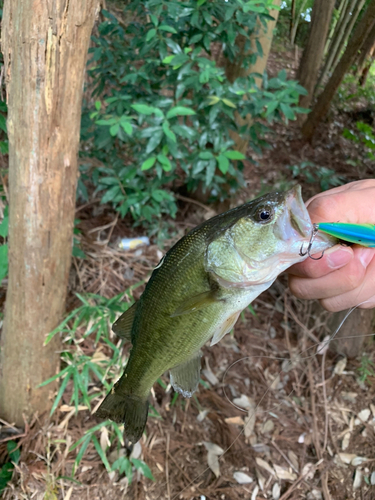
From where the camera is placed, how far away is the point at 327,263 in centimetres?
112

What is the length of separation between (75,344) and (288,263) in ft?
5.93

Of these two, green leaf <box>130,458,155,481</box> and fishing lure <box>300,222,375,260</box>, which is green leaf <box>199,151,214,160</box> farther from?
green leaf <box>130,458,155,481</box>

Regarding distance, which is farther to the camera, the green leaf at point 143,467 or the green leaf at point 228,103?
the green leaf at point 228,103

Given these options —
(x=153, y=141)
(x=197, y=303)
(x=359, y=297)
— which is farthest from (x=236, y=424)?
(x=153, y=141)

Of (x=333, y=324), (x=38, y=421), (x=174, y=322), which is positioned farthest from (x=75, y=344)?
(x=333, y=324)

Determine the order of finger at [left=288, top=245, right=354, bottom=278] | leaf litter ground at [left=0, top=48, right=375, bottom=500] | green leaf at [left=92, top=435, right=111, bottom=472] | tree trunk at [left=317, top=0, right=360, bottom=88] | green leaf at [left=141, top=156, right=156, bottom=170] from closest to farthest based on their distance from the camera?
finger at [left=288, top=245, right=354, bottom=278] → green leaf at [left=92, top=435, right=111, bottom=472] → leaf litter ground at [left=0, top=48, right=375, bottom=500] → green leaf at [left=141, top=156, right=156, bottom=170] → tree trunk at [left=317, top=0, right=360, bottom=88]

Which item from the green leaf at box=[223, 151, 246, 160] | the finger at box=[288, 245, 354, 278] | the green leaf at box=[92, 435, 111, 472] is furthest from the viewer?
the green leaf at box=[223, 151, 246, 160]

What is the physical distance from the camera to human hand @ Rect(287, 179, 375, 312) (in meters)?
1.14

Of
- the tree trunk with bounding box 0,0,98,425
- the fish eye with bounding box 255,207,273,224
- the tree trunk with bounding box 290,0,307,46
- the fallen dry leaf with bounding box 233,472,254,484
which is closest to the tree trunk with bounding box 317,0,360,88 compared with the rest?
the tree trunk with bounding box 290,0,307,46

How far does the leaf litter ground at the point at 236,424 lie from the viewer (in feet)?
7.04

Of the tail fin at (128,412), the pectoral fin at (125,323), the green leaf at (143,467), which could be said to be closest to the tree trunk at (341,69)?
the pectoral fin at (125,323)

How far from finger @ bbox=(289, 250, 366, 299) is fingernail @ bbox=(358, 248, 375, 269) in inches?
0.5

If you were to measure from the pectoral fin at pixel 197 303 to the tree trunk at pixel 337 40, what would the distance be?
318cm

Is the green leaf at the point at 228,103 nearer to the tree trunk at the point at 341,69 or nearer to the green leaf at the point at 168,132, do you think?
the green leaf at the point at 168,132
